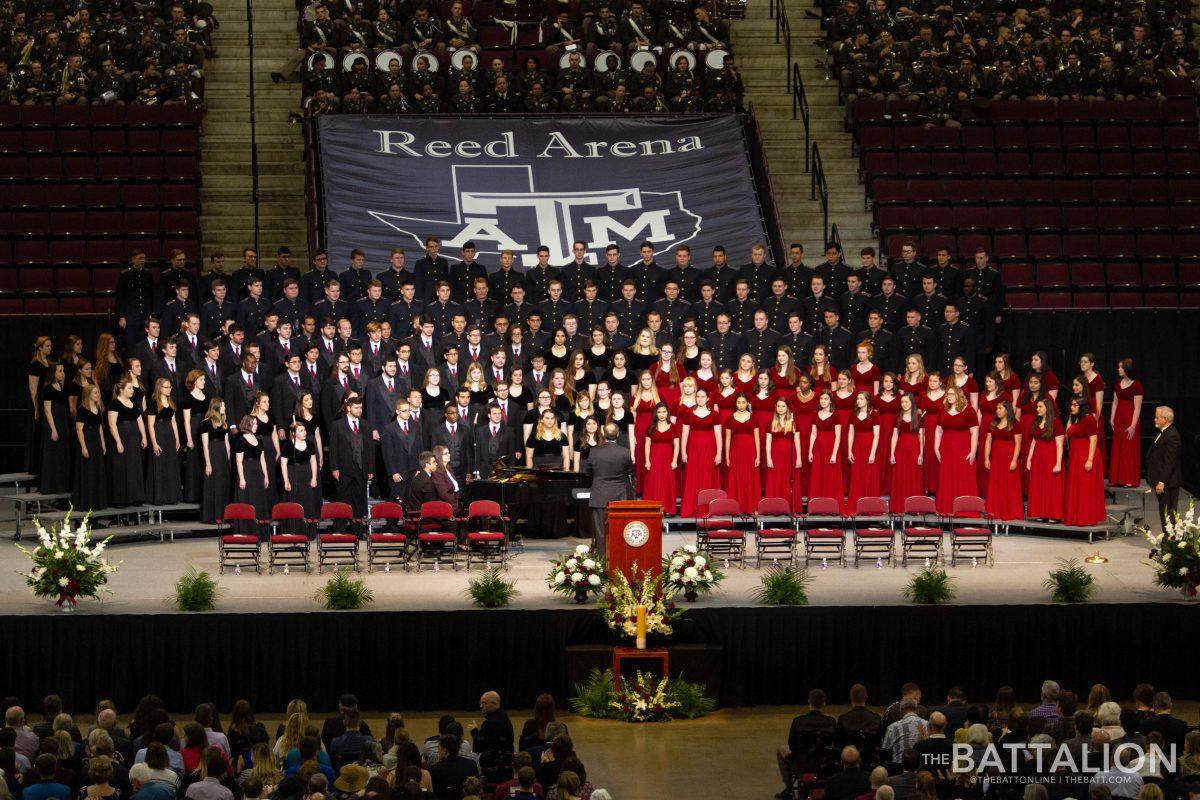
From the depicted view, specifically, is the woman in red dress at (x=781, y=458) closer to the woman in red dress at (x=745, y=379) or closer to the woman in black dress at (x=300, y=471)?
the woman in red dress at (x=745, y=379)

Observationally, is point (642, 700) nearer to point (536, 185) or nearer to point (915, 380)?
point (915, 380)

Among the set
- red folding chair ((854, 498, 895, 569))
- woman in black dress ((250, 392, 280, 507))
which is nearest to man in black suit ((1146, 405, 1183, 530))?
red folding chair ((854, 498, 895, 569))

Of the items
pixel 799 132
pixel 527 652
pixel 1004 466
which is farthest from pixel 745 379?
pixel 799 132

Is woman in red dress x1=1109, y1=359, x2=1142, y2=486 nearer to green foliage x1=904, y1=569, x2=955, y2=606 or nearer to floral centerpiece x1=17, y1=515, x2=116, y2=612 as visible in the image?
green foliage x1=904, y1=569, x2=955, y2=606

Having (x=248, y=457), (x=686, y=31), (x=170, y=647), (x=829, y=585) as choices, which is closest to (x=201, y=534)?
(x=248, y=457)

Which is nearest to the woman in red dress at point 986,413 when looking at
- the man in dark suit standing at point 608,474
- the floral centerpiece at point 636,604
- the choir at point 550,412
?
the choir at point 550,412

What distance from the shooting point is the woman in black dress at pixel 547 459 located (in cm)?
1786

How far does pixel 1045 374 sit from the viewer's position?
1920cm

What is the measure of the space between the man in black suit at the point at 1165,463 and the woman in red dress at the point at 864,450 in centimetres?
260

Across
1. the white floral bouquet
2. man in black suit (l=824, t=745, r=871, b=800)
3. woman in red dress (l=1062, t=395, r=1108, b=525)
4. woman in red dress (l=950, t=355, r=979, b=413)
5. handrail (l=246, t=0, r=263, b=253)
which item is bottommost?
man in black suit (l=824, t=745, r=871, b=800)

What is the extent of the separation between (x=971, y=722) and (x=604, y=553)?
5464 mm

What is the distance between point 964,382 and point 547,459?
4.25 meters

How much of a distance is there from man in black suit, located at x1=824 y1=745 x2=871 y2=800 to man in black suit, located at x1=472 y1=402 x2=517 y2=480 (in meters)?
7.67

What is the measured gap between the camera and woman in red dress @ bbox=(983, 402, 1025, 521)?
18.2 m
